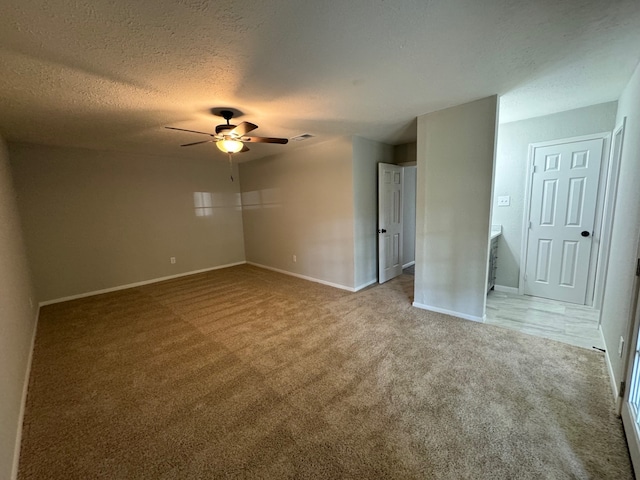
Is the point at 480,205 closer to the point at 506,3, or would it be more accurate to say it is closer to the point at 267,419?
the point at 506,3

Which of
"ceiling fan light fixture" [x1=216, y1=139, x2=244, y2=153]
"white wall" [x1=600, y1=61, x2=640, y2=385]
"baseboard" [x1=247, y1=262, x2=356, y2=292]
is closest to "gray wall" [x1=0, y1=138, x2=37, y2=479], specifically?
"ceiling fan light fixture" [x1=216, y1=139, x2=244, y2=153]

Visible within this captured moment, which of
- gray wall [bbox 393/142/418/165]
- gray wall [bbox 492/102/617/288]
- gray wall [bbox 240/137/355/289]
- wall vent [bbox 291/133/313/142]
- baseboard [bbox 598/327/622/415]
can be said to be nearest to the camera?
baseboard [bbox 598/327/622/415]

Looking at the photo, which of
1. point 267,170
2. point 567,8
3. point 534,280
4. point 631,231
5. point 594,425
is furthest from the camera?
point 267,170

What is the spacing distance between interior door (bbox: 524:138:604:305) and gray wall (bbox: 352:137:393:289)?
2.12 meters

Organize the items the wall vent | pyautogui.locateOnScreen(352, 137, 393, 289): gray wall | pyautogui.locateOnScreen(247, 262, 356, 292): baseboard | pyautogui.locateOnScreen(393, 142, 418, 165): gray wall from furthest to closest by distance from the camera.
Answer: pyautogui.locateOnScreen(393, 142, 418, 165): gray wall < pyautogui.locateOnScreen(247, 262, 356, 292): baseboard < pyautogui.locateOnScreen(352, 137, 393, 289): gray wall < the wall vent

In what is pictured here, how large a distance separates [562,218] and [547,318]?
132 cm

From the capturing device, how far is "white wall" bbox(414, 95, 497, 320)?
275 cm

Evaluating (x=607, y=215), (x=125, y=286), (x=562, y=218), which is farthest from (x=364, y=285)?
(x=125, y=286)

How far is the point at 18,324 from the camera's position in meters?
2.29

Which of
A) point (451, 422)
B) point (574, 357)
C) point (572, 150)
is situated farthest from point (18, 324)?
point (572, 150)

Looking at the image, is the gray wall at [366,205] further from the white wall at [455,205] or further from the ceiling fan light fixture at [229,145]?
the ceiling fan light fixture at [229,145]

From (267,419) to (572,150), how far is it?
442cm

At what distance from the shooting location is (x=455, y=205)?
298 centimetres

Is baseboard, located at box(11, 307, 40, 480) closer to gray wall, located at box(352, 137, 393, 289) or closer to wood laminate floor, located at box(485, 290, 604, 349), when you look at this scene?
gray wall, located at box(352, 137, 393, 289)
